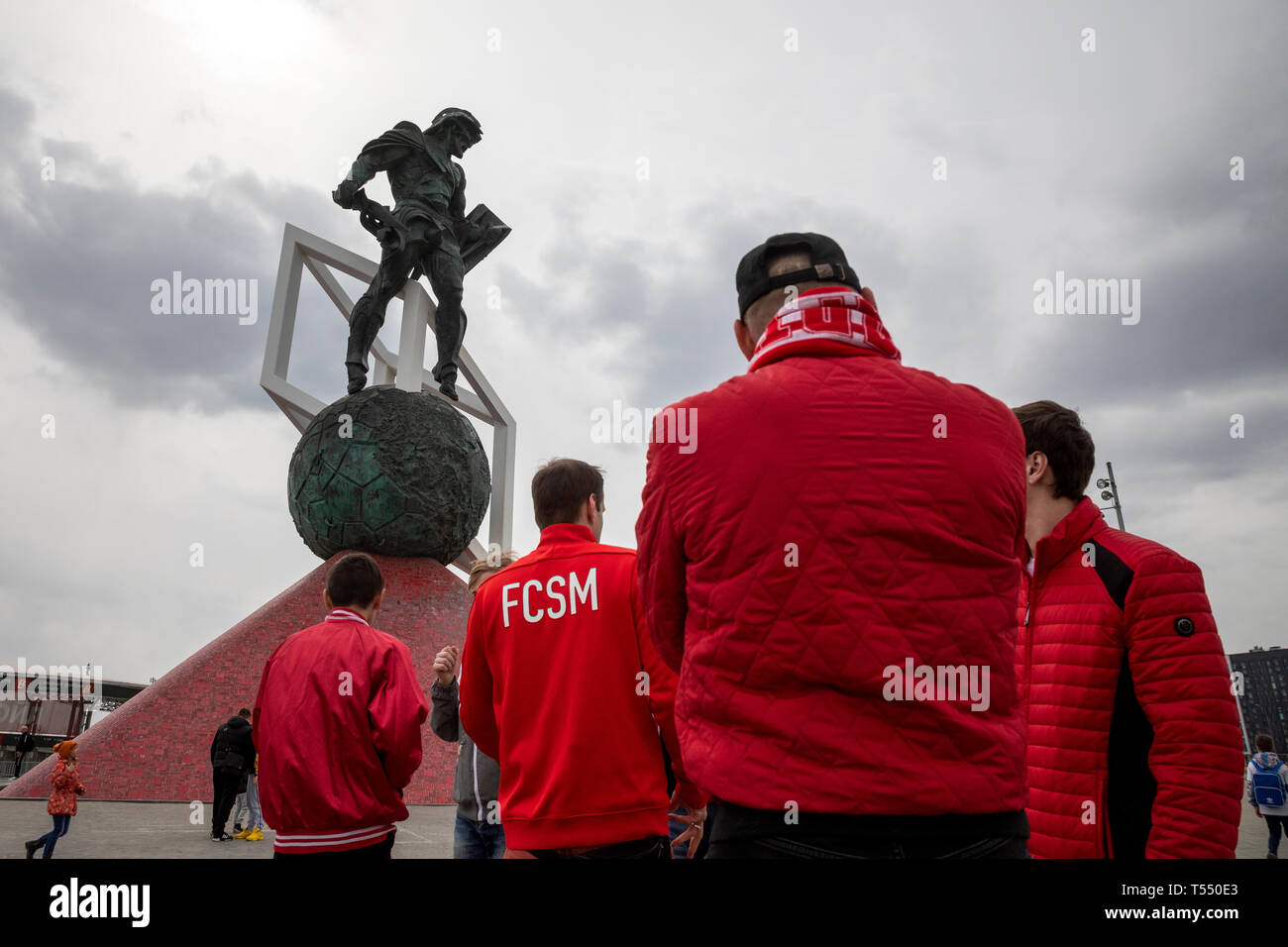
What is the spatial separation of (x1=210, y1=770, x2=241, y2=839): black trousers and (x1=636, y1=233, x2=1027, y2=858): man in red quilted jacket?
7138 mm

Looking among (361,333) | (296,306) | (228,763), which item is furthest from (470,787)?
(296,306)

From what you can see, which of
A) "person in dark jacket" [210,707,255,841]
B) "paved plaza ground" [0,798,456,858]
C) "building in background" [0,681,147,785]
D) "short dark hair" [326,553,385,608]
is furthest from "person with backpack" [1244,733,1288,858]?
"building in background" [0,681,147,785]

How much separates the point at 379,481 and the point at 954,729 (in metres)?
11.1

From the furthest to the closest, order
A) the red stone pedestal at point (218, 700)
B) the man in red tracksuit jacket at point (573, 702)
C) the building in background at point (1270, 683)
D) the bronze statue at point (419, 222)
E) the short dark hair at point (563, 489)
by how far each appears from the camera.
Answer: the building in background at point (1270, 683), the bronze statue at point (419, 222), the red stone pedestal at point (218, 700), the short dark hair at point (563, 489), the man in red tracksuit jacket at point (573, 702)

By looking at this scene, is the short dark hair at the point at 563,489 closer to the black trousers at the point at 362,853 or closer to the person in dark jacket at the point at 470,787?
the person in dark jacket at the point at 470,787

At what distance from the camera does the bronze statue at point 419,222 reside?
1322cm

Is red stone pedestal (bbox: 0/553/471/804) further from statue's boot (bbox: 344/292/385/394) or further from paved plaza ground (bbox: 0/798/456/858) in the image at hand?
statue's boot (bbox: 344/292/385/394)

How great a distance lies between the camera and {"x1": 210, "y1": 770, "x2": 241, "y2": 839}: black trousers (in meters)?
7.04

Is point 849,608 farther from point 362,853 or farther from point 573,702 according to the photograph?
point 362,853

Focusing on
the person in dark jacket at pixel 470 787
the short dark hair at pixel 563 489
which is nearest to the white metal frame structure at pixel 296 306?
the person in dark jacket at pixel 470 787

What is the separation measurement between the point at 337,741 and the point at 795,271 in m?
1.99

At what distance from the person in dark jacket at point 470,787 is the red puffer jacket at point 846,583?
1.93 metres

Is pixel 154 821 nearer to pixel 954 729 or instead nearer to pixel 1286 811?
pixel 954 729
